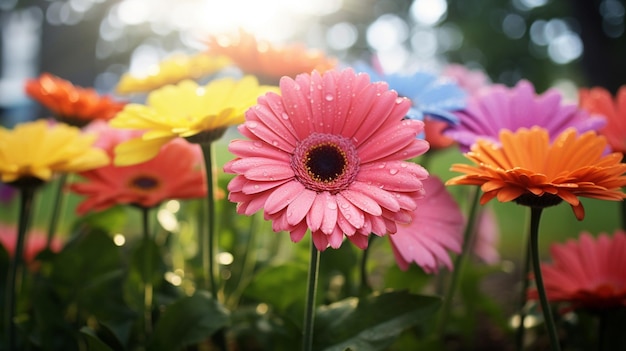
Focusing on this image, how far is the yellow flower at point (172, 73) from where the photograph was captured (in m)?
0.99

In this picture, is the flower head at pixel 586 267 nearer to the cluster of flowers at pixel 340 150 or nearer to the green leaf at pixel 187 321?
the cluster of flowers at pixel 340 150

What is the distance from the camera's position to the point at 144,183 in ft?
2.84

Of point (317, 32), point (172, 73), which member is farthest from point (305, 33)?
point (172, 73)

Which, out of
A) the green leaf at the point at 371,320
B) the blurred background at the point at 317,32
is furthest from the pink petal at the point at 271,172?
the blurred background at the point at 317,32

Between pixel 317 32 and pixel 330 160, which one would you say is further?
pixel 317 32

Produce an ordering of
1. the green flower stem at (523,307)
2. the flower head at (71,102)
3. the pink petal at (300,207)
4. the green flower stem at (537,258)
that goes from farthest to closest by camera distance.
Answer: the flower head at (71,102) < the green flower stem at (523,307) < the green flower stem at (537,258) < the pink petal at (300,207)

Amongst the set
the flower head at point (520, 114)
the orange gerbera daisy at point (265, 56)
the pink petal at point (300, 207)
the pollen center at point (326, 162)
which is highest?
the orange gerbera daisy at point (265, 56)

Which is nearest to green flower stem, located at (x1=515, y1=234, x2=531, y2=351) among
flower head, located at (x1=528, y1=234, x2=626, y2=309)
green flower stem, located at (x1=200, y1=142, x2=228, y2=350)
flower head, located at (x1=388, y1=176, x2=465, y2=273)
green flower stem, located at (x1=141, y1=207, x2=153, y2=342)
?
flower head, located at (x1=528, y1=234, x2=626, y2=309)

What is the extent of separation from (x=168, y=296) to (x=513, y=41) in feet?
21.1

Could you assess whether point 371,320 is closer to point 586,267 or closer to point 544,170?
point 544,170

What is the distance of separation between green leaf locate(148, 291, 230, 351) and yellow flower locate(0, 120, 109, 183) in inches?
8.4

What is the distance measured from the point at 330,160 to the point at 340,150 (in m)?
0.03

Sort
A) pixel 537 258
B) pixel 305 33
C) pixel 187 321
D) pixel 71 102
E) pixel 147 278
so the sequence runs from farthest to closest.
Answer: pixel 305 33
pixel 71 102
pixel 147 278
pixel 187 321
pixel 537 258

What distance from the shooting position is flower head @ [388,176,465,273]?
646 mm
